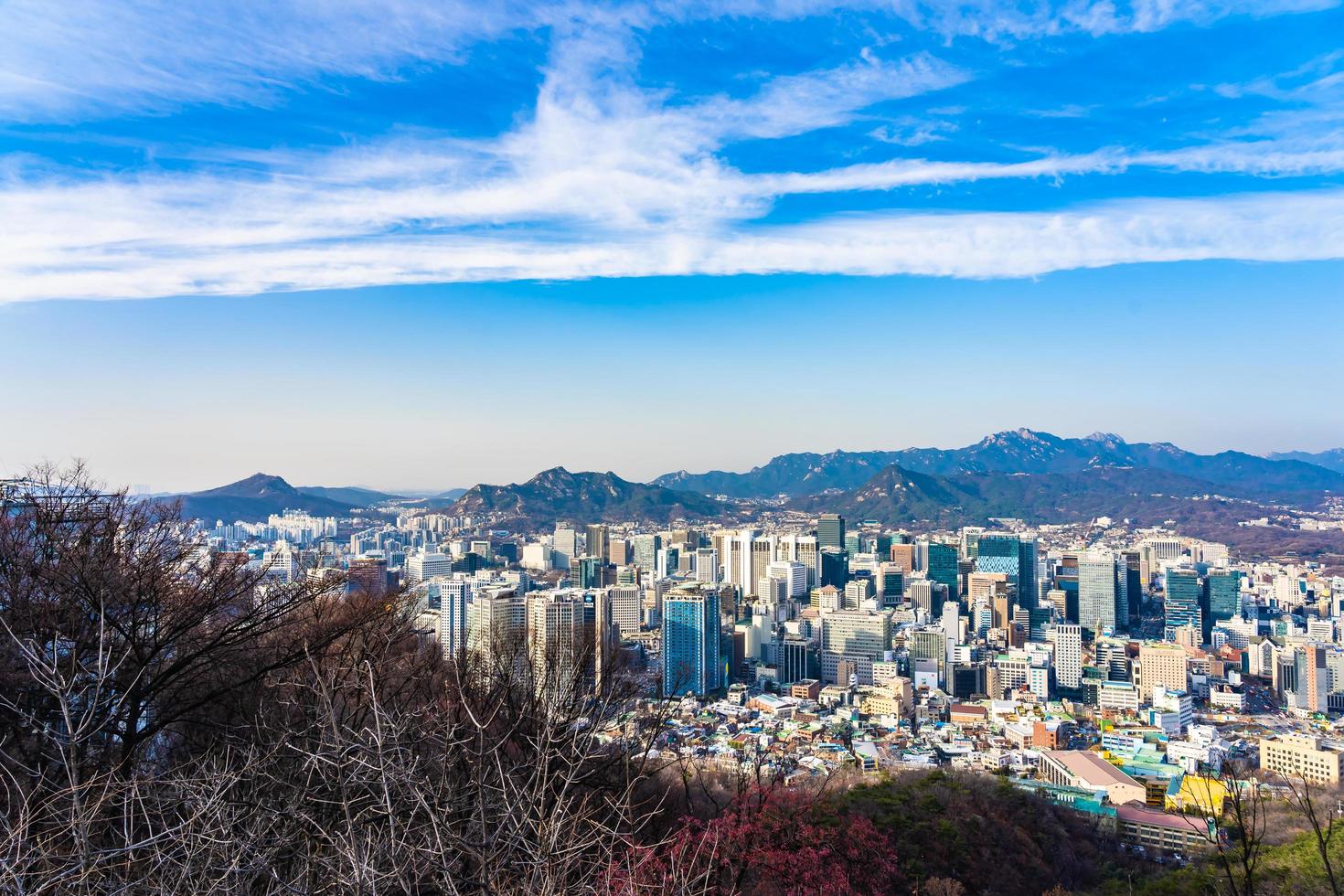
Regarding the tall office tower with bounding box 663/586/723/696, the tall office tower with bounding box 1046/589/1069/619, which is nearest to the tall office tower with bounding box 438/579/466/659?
the tall office tower with bounding box 663/586/723/696

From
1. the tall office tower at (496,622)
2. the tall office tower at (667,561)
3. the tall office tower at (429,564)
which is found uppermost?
the tall office tower at (496,622)

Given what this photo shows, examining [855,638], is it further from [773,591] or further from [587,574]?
[587,574]

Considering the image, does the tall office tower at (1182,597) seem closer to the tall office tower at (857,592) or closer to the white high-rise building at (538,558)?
the tall office tower at (857,592)

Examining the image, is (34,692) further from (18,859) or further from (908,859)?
(908,859)

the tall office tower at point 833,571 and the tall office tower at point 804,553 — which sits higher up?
the tall office tower at point 804,553

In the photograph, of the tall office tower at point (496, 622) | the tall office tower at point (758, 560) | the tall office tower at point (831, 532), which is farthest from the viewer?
the tall office tower at point (831, 532)

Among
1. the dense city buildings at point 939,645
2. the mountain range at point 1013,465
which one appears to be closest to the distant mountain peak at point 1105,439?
the mountain range at point 1013,465

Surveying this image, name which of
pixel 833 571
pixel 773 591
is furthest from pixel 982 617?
pixel 833 571
